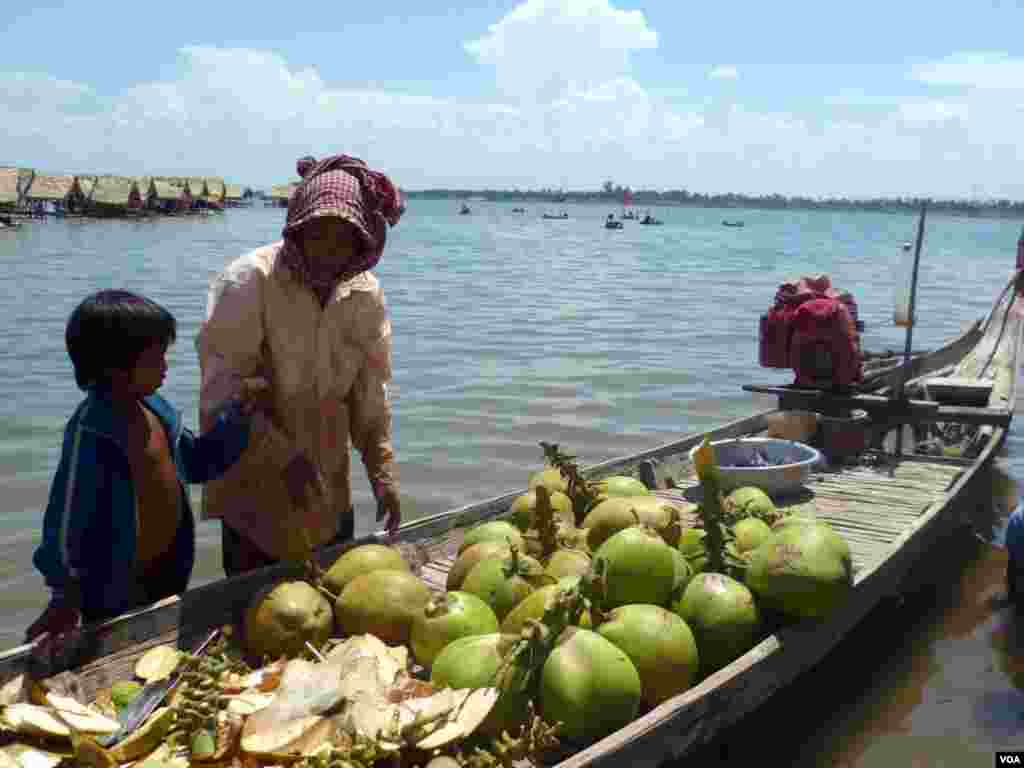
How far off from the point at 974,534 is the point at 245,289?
560 centimetres

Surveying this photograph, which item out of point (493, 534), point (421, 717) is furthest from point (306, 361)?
point (421, 717)

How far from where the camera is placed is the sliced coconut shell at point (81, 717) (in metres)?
2.34

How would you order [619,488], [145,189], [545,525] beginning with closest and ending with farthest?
[545,525] < [619,488] < [145,189]

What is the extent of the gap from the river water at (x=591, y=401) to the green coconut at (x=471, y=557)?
947mm

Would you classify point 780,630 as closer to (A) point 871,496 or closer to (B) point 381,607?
(B) point 381,607

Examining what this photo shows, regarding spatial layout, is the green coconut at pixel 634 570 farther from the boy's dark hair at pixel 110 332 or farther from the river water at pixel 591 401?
the boy's dark hair at pixel 110 332

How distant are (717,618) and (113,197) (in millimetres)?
54220

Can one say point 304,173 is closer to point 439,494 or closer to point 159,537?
point 159,537

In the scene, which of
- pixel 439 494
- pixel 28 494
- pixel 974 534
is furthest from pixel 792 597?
pixel 28 494

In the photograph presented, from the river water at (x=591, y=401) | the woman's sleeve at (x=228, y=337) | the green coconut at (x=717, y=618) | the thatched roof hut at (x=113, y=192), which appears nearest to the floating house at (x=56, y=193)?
the thatched roof hut at (x=113, y=192)

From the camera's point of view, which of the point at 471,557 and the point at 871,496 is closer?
the point at 471,557

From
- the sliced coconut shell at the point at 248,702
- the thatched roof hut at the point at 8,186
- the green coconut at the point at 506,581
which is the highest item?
the thatched roof hut at the point at 8,186

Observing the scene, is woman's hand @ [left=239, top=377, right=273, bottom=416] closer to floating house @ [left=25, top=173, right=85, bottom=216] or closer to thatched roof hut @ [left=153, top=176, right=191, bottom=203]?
floating house @ [left=25, top=173, right=85, bottom=216]

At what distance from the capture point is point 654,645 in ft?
8.54
